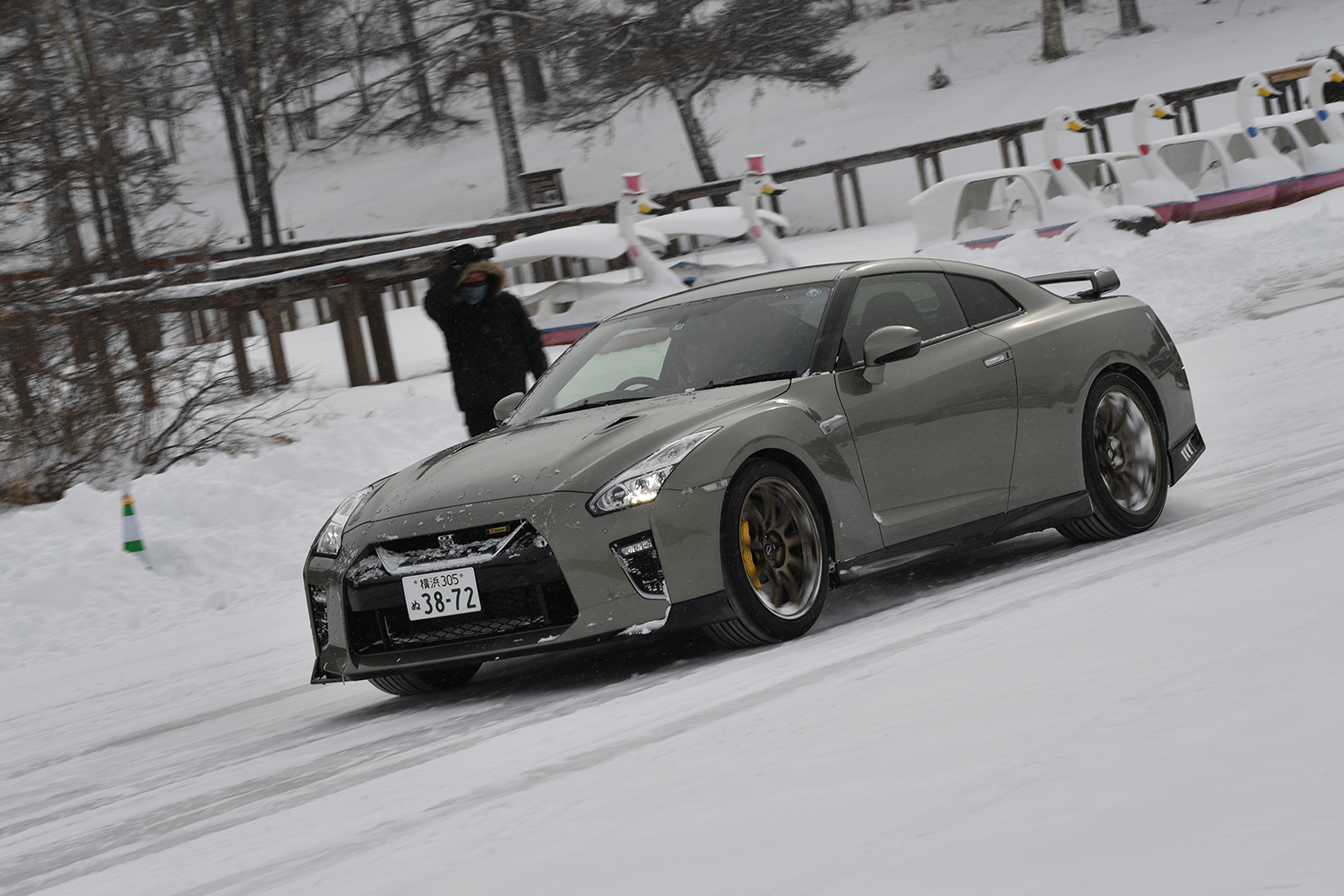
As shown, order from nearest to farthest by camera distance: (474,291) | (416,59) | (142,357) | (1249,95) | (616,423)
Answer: (616,423) → (474,291) → (142,357) → (1249,95) → (416,59)

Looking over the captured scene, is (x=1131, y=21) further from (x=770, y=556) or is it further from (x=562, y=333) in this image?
(x=770, y=556)

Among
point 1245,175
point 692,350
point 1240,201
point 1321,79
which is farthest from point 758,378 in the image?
point 1321,79

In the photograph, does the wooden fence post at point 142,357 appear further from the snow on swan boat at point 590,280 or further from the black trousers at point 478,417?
the snow on swan boat at point 590,280

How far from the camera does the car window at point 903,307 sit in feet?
22.5

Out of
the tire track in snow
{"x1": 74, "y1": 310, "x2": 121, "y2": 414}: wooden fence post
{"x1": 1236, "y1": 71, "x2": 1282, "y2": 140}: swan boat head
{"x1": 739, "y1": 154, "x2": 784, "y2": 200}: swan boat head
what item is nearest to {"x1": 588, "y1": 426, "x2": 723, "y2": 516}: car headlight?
the tire track in snow

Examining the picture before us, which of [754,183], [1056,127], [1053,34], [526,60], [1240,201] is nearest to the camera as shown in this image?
[754,183]

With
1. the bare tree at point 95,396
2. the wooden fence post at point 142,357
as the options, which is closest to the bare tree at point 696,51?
the bare tree at point 95,396

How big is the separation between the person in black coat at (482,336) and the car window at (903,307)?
3.19 m

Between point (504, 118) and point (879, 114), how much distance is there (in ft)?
45.2

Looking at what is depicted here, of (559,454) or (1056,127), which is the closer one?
(559,454)

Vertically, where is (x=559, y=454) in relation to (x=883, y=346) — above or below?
below

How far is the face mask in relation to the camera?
982 centimetres

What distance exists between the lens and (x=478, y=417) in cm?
995

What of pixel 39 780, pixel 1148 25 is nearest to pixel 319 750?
pixel 39 780
